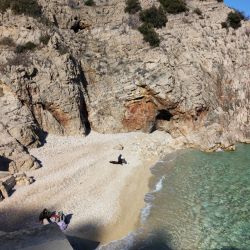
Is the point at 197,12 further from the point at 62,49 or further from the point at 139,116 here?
the point at 62,49

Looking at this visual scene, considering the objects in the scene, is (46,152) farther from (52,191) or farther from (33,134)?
(52,191)

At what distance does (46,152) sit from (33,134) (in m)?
2.20

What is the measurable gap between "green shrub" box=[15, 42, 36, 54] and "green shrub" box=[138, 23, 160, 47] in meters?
13.6

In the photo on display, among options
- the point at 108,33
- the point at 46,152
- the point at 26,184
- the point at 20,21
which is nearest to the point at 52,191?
the point at 26,184

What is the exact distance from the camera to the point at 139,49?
39.9 m

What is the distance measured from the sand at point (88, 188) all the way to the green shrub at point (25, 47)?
9659 millimetres

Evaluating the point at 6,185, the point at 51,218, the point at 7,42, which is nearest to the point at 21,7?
the point at 7,42

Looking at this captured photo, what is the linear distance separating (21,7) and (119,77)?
13398 millimetres

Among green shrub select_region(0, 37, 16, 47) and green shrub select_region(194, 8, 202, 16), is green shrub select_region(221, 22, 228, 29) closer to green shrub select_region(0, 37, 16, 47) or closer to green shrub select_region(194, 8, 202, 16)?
green shrub select_region(194, 8, 202, 16)

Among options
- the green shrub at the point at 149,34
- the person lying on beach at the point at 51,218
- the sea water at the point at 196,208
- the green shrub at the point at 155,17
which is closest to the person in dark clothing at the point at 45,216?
the person lying on beach at the point at 51,218

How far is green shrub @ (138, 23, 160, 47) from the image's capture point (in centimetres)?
4003

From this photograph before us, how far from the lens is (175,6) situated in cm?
4522

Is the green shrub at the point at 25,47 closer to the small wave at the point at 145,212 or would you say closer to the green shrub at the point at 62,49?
the green shrub at the point at 62,49

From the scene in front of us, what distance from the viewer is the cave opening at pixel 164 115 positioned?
121ft
